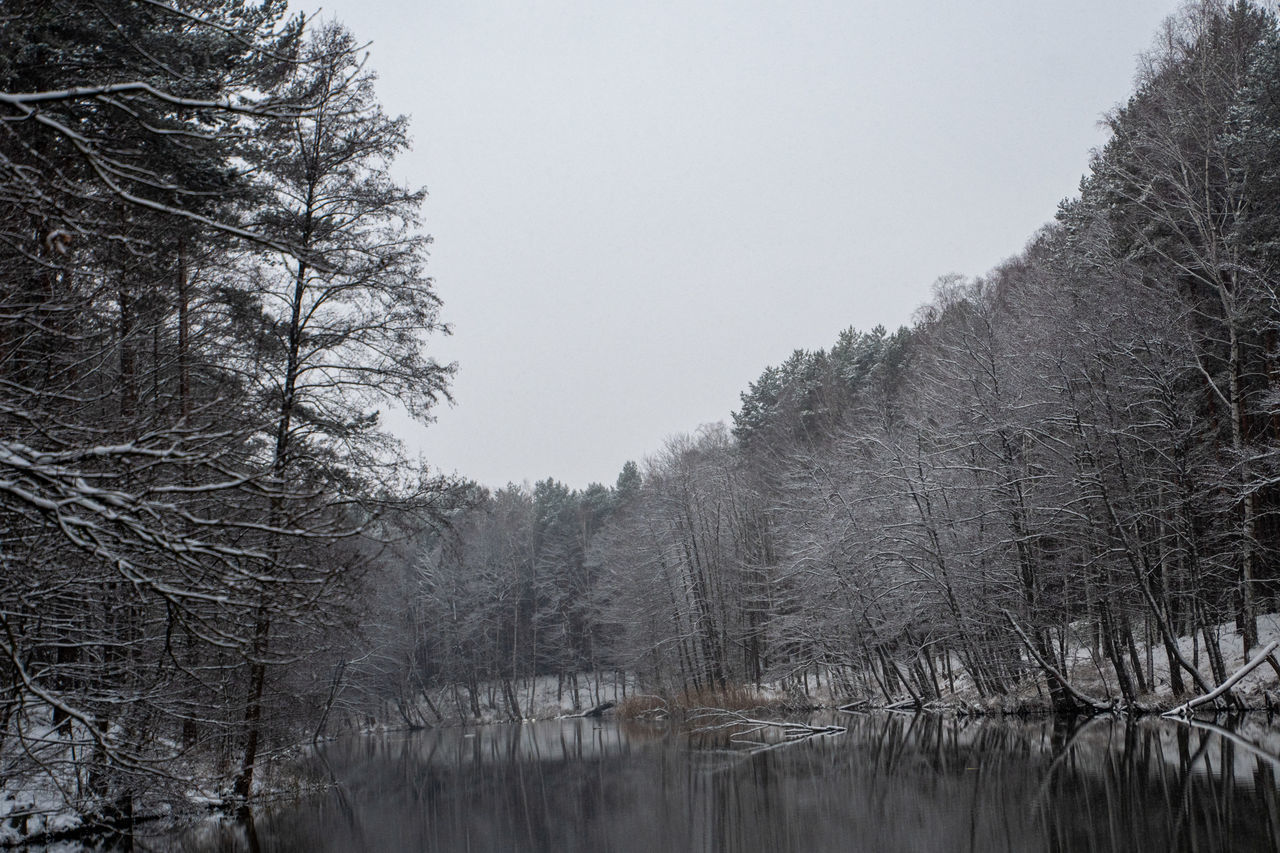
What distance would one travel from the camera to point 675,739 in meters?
27.8

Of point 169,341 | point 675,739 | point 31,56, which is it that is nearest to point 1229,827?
point 169,341

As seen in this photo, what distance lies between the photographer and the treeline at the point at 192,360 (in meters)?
5.82

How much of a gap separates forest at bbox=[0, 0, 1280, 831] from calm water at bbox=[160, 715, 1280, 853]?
210 cm

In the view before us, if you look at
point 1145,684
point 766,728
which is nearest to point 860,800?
point 1145,684

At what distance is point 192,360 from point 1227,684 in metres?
17.3

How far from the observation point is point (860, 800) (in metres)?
12.1

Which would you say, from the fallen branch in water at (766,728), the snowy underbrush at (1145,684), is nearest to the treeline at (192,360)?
the fallen branch in water at (766,728)

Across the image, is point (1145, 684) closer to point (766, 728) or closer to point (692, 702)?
point (766, 728)

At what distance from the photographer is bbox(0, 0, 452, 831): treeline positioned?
5816 millimetres

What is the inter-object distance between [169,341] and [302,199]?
115 inches

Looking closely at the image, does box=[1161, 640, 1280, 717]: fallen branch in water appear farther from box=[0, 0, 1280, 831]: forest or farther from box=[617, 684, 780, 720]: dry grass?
box=[617, 684, 780, 720]: dry grass

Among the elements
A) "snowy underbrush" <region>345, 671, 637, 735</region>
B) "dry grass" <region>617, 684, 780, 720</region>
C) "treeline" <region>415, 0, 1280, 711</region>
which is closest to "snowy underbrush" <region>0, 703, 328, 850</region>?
"treeline" <region>415, 0, 1280, 711</region>

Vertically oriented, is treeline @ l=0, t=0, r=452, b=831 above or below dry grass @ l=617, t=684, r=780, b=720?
above

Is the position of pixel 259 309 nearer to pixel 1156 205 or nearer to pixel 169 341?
pixel 169 341
